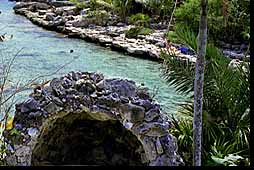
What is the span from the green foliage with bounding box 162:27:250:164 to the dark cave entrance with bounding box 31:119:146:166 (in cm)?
54

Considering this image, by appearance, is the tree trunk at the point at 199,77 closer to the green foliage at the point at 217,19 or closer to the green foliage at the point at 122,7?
the green foliage at the point at 217,19

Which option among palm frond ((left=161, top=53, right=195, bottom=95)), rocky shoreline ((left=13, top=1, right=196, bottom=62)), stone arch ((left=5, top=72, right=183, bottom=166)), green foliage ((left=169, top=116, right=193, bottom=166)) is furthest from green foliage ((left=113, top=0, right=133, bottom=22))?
stone arch ((left=5, top=72, right=183, bottom=166))

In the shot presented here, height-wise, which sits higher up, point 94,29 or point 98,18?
point 98,18

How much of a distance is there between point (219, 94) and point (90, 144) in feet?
3.78

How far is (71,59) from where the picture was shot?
458 inches

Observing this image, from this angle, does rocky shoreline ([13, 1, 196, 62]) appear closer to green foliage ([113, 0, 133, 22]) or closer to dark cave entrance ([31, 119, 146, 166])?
green foliage ([113, 0, 133, 22])

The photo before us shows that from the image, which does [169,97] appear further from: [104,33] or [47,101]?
[104,33]

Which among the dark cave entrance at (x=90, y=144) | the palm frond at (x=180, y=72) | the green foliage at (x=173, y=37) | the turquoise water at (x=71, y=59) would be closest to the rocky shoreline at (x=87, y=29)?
the turquoise water at (x=71, y=59)

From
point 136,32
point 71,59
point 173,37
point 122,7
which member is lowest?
point 71,59

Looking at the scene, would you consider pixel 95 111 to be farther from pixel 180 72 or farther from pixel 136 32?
pixel 136 32

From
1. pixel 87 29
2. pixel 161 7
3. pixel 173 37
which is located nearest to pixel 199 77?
pixel 173 37

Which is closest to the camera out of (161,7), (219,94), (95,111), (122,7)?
(95,111)

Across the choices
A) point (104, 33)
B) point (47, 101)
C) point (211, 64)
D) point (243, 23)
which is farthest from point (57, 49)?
point (47, 101)

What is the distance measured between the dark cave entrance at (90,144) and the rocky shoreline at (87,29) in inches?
239
